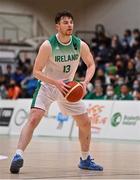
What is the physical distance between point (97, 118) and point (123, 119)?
0.91m

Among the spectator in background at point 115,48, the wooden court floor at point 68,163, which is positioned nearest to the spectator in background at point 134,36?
the spectator in background at point 115,48

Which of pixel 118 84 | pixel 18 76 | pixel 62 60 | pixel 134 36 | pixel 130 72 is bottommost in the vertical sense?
pixel 62 60

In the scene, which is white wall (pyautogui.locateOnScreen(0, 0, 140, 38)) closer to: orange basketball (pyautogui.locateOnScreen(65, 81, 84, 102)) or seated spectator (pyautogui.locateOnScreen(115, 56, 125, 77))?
seated spectator (pyautogui.locateOnScreen(115, 56, 125, 77))

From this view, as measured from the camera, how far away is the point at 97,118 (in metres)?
17.7

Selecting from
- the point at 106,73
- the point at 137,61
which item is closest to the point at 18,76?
the point at 106,73

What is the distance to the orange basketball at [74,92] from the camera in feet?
26.0

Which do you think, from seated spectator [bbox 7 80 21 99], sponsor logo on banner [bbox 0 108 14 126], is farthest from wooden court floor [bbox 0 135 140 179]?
seated spectator [bbox 7 80 21 99]

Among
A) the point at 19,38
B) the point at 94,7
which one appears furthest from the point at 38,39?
the point at 94,7

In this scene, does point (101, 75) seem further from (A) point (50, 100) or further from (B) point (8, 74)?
(A) point (50, 100)

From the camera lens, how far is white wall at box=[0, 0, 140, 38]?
29406 millimetres

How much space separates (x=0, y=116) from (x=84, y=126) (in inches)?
491

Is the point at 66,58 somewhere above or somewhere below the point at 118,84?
below

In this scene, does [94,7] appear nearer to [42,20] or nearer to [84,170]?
[42,20]

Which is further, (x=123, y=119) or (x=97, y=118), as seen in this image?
(x=97, y=118)
